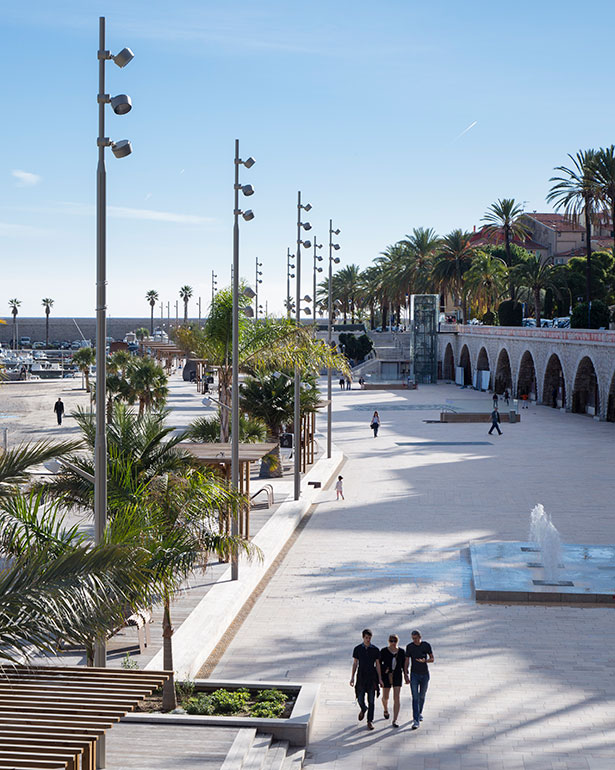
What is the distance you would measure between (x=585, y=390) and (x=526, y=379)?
12.2 m

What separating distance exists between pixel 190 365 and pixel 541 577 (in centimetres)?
7622

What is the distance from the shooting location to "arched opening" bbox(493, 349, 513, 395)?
73562 millimetres

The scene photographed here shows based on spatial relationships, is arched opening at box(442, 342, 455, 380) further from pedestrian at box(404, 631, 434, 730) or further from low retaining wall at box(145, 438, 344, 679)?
pedestrian at box(404, 631, 434, 730)

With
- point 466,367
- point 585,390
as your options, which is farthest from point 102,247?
point 466,367

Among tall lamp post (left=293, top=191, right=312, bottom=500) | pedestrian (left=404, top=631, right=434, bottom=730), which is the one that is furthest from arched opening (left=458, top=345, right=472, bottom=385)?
pedestrian (left=404, top=631, right=434, bottom=730)

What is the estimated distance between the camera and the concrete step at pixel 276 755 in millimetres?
9930

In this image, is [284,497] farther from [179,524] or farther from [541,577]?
[179,524]

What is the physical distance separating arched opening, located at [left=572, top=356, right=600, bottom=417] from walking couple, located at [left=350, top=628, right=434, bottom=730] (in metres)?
45.5

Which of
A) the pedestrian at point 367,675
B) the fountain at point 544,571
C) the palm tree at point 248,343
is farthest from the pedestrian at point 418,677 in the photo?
the palm tree at point 248,343

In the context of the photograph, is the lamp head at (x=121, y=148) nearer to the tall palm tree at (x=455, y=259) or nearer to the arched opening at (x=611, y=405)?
the arched opening at (x=611, y=405)

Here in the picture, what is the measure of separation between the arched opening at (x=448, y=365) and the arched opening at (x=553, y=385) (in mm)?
27987

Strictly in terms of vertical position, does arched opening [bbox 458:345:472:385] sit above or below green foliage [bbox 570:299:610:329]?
below

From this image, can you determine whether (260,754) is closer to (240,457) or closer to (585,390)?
(240,457)

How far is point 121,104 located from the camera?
10156 mm
